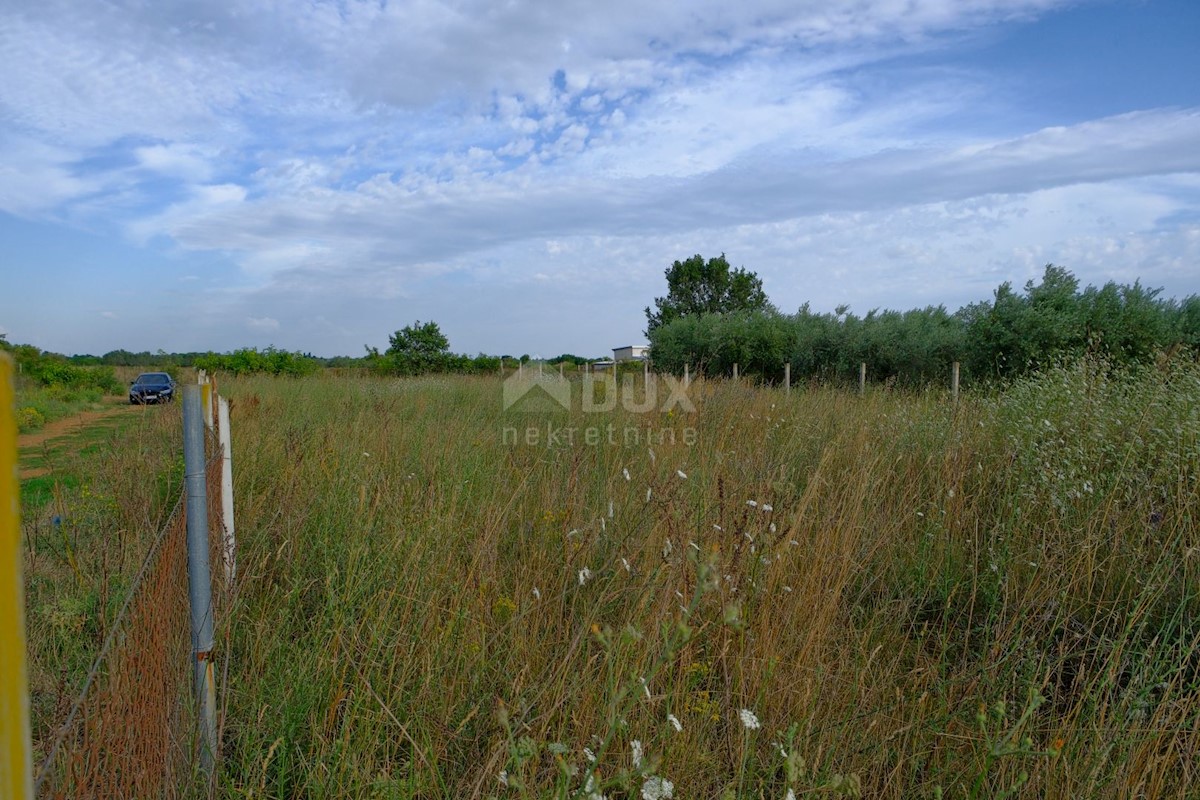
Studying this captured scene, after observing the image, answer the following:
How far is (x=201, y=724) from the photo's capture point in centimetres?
184

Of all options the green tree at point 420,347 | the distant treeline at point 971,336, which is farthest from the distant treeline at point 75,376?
the distant treeline at point 971,336

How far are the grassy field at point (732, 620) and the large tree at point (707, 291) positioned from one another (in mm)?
38554

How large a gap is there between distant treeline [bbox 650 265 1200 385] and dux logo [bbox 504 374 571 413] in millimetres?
1977

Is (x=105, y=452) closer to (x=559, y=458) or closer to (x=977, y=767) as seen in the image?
(x=559, y=458)

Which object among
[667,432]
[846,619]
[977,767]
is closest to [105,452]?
[667,432]

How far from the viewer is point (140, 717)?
1.59 meters

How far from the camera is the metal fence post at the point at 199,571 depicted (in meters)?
1.77

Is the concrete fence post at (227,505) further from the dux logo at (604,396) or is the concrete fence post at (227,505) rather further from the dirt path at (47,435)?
the dux logo at (604,396)

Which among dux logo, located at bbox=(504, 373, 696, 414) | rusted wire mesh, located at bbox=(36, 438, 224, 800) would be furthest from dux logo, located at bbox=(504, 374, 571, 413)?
rusted wire mesh, located at bbox=(36, 438, 224, 800)

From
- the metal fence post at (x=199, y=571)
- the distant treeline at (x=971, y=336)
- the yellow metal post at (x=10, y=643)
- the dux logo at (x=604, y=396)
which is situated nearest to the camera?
the yellow metal post at (x=10, y=643)

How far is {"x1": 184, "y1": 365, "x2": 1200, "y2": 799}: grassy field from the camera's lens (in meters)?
2.08

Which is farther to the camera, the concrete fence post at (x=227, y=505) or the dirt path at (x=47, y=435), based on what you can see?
the dirt path at (x=47, y=435)

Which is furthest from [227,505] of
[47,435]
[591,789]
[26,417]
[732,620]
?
[47,435]

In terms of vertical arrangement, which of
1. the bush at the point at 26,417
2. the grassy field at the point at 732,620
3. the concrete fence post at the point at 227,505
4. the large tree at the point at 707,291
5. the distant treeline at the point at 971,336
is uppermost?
the large tree at the point at 707,291
